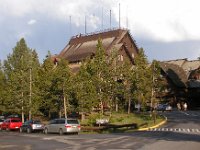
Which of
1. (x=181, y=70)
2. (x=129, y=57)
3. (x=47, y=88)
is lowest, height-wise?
(x=47, y=88)

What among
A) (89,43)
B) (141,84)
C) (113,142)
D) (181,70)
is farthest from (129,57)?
(113,142)

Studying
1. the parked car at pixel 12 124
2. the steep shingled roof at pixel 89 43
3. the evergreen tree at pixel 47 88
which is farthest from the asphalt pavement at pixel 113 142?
the steep shingled roof at pixel 89 43

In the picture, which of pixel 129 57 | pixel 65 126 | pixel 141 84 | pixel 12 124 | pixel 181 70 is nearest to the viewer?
pixel 65 126

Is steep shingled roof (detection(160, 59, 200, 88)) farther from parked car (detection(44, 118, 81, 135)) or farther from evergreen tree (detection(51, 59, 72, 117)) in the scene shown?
parked car (detection(44, 118, 81, 135))

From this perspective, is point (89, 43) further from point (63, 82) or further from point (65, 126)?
point (65, 126)

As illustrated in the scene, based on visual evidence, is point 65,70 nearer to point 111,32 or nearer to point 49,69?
point 49,69

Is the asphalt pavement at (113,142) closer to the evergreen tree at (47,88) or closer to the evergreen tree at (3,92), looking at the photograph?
the evergreen tree at (47,88)

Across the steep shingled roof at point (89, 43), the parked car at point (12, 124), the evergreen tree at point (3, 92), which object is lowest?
the parked car at point (12, 124)

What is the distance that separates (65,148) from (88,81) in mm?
28598

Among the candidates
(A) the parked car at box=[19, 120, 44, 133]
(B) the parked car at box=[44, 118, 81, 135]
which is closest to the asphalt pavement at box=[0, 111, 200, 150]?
(B) the parked car at box=[44, 118, 81, 135]

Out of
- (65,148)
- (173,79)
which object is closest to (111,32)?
(173,79)

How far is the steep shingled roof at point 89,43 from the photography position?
291 ft

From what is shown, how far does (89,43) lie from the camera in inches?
3762

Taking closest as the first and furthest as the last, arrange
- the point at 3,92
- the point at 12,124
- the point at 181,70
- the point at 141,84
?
1. the point at 12,124
2. the point at 141,84
3. the point at 3,92
4. the point at 181,70
